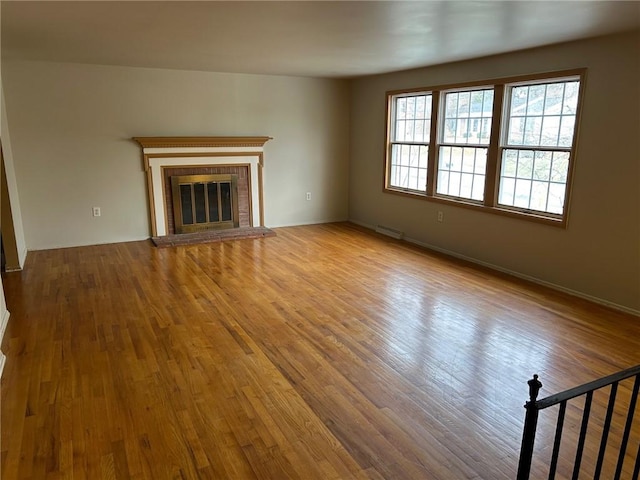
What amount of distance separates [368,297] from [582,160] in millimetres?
2229

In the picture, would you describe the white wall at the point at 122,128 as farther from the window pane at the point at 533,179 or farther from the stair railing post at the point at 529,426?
the stair railing post at the point at 529,426

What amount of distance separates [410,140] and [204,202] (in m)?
2.94

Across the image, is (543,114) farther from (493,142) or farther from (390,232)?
(390,232)

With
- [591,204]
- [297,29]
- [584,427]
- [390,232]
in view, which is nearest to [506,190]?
[591,204]

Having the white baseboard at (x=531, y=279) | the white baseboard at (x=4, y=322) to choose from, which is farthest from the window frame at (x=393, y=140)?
the white baseboard at (x=4, y=322)

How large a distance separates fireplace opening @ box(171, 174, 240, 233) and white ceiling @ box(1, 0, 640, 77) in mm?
1713

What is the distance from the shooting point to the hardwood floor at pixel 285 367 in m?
2.11

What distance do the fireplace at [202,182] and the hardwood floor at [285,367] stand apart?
142 centimetres

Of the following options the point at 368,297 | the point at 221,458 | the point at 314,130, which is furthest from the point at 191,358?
the point at 314,130

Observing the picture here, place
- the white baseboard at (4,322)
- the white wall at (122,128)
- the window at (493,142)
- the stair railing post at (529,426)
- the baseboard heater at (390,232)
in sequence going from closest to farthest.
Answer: the stair railing post at (529,426) → the white baseboard at (4,322) → the window at (493,142) → the white wall at (122,128) → the baseboard heater at (390,232)

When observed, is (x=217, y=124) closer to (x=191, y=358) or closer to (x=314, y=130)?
(x=314, y=130)

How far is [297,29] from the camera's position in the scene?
338 centimetres

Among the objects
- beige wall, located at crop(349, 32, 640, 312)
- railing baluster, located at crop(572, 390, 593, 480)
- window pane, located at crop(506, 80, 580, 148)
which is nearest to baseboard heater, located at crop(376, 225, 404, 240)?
beige wall, located at crop(349, 32, 640, 312)

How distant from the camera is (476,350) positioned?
314cm
